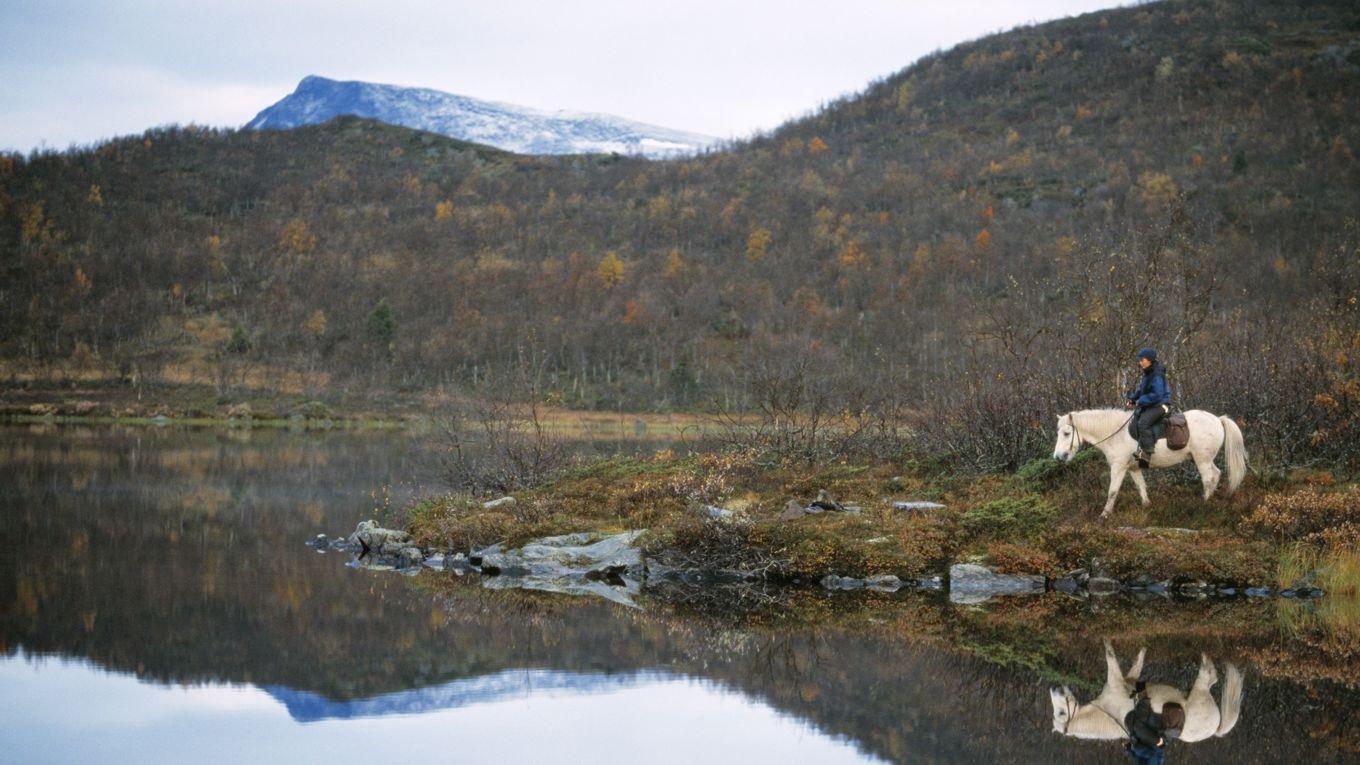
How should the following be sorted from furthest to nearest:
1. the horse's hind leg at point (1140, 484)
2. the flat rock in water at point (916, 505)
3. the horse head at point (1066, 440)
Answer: the flat rock in water at point (916, 505) < the horse's hind leg at point (1140, 484) < the horse head at point (1066, 440)

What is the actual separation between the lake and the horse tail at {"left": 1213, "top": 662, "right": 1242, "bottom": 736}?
51 mm

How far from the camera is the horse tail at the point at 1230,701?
388 inches

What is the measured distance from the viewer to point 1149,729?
32.1 feet

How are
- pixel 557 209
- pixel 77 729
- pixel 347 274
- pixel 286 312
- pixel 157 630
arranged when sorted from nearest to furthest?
pixel 77 729 → pixel 157 630 → pixel 286 312 → pixel 347 274 → pixel 557 209

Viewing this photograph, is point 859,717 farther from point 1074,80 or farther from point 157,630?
point 1074,80

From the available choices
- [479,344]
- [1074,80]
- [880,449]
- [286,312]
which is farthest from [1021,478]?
[1074,80]

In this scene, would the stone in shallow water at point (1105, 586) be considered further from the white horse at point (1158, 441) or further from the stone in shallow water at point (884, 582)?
the stone in shallow water at point (884, 582)

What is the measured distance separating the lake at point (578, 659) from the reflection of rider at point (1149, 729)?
7.2 inches

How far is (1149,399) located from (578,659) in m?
10.3

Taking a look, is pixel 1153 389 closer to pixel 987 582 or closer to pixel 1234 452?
pixel 1234 452

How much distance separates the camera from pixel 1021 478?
20.8m

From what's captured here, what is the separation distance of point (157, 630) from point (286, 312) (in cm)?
11363

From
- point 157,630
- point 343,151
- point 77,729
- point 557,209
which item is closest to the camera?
point 77,729

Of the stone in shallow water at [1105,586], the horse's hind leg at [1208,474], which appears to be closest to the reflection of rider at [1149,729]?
the stone in shallow water at [1105,586]
